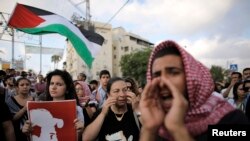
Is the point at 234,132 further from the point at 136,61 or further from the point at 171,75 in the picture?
the point at 136,61

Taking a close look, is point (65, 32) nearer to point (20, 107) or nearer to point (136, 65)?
point (20, 107)

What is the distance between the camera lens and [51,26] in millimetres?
7801

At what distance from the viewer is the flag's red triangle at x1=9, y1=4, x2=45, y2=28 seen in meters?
7.25

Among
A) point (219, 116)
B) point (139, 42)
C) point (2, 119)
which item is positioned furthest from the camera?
point (139, 42)

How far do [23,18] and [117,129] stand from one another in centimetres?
464

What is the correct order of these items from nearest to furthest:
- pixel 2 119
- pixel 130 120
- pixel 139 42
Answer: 1. pixel 2 119
2. pixel 130 120
3. pixel 139 42

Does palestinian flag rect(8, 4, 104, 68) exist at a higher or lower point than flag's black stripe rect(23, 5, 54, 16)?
lower

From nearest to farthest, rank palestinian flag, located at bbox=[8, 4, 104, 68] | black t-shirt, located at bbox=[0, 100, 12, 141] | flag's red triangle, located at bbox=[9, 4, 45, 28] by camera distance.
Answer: black t-shirt, located at bbox=[0, 100, 12, 141]
flag's red triangle, located at bbox=[9, 4, 45, 28]
palestinian flag, located at bbox=[8, 4, 104, 68]

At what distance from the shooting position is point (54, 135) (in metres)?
3.66

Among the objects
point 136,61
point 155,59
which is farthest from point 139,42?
point 155,59

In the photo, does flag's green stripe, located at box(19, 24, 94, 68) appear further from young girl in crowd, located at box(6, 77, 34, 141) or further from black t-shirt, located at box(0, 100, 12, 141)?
black t-shirt, located at box(0, 100, 12, 141)

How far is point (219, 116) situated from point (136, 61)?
60.1 m

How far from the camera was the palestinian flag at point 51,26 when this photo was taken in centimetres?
735

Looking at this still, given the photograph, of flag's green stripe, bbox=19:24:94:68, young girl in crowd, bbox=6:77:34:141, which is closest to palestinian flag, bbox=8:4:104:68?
flag's green stripe, bbox=19:24:94:68
